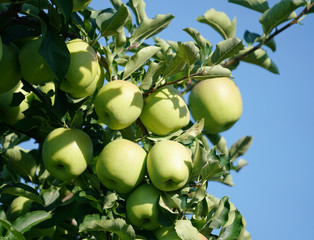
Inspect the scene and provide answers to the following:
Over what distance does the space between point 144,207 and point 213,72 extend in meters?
0.63

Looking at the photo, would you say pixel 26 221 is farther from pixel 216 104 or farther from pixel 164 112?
pixel 216 104

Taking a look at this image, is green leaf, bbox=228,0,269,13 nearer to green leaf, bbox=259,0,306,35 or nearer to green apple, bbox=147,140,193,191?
green leaf, bbox=259,0,306,35

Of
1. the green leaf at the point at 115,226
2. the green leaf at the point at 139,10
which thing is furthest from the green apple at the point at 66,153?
the green leaf at the point at 139,10

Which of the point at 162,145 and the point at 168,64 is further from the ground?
the point at 168,64

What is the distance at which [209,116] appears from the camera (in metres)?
2.47

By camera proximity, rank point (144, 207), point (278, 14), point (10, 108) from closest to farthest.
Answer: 1. point (144, 207)
2. point (10, 108)
3. point (278, 14)

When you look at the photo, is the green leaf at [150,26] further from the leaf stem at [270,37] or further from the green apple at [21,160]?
the green apple at [21,160]

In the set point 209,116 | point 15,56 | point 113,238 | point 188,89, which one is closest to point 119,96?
point 15,56

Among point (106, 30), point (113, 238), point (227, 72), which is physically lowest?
point (113, 238)

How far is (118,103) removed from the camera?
1675 mm

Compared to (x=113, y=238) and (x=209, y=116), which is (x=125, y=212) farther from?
(x=209, y=116)

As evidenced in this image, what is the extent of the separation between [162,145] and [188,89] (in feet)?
3.43

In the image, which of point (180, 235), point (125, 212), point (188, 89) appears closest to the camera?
point (180, 235)

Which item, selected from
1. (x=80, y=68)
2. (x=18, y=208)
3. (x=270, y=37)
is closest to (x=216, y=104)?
(x=270, y=37)
